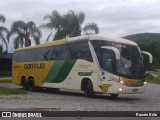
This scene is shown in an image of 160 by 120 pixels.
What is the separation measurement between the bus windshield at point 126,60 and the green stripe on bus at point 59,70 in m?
2.46

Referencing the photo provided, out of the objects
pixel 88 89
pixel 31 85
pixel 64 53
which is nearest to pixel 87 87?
pixel 88 89

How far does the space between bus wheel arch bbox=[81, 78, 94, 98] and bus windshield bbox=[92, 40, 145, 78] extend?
1475 mm

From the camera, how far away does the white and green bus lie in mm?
19422

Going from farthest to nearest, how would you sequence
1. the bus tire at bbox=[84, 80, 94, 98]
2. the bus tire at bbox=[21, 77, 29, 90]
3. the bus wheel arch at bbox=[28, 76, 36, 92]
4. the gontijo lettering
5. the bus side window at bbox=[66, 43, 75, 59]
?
the bus tire at bbox=[21, 77, 29, 90] < the bus wheel arch at bbox=[28, 76, 36, 92] < the gontijo lettering < the bus side window at bbox=[66, 43, 75, 59] < the bus tire at bbox=[84, 80, 94, 98]

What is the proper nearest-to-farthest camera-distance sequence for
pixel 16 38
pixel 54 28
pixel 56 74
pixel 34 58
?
pixel 56 74, pixel 34 58, pixel 54 28, pixel 16 38

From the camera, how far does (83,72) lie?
21359 mm

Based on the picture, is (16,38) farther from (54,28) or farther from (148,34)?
(148,34)

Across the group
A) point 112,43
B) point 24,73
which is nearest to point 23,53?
point 24,73

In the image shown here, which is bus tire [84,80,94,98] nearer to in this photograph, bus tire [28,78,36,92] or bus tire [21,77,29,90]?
bus tire [28,78,36,92]

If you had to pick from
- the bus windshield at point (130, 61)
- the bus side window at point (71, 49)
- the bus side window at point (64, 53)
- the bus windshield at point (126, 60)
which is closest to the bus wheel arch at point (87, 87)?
the bus windshield at point (126, 60)

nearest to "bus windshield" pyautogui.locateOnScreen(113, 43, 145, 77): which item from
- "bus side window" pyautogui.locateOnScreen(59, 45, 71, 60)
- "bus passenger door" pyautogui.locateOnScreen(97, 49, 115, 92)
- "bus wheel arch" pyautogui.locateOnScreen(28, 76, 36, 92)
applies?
"bus passenger door" pyautogui.locateOnScreen(97, 49, 115, 92)

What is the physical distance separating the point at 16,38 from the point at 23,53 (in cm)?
2774

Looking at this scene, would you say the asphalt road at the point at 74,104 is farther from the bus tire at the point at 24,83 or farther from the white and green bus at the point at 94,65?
the bus tire at the point at 24,83

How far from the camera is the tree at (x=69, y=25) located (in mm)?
47031
